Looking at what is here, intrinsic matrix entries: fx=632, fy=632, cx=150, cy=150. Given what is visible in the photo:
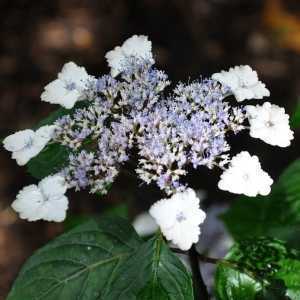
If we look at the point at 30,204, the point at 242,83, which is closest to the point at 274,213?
the point at 242,83

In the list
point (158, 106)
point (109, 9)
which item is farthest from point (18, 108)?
point (158, 106)

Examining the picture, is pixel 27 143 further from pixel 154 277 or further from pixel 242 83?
pixel 242 83

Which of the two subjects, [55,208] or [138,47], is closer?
[55,208]

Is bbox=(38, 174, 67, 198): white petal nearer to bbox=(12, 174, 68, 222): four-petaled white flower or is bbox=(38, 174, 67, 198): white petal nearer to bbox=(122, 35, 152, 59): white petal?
bbox=(12, 174, 68, 222): four-petaled white flower

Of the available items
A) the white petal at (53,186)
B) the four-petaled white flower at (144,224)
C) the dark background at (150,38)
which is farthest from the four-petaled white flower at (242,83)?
the dark background at (150,38)

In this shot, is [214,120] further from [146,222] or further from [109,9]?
[109,9]

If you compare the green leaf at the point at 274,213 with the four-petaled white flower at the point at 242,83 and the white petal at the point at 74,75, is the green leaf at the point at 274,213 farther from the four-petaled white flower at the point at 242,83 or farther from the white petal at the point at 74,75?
the white petal at the point at 74,75
